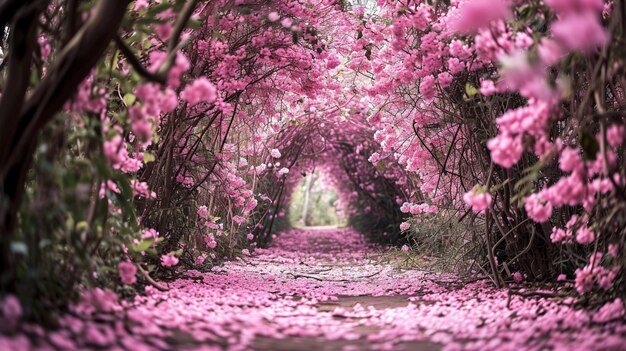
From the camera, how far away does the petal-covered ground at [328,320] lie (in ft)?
6.28

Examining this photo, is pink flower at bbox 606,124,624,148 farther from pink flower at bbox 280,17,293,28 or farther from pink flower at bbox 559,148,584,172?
pink flower at bbox 280,17,293,28

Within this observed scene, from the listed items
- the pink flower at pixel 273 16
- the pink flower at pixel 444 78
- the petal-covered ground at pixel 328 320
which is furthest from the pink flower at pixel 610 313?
the pink flower at pixel 273 16

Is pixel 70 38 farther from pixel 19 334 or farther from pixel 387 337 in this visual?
pixel 387 337

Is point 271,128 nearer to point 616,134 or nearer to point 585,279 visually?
point 585,279

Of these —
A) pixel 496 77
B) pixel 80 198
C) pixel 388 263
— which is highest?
pixel 496 77

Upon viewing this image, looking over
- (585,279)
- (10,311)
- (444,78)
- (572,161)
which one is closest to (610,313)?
(585,279)

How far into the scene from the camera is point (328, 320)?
9.43ft

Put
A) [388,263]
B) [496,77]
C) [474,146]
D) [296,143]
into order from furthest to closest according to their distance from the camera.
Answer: [296,143] → [388,263] → [474,146] → [496,77]

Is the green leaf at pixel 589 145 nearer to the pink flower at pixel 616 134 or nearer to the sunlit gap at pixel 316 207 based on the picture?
the pink flower at pixel 616 134

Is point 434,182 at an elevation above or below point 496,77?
below

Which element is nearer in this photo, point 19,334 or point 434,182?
point 19,334

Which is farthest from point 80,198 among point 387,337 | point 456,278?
point 456,278

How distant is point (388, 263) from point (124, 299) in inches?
168

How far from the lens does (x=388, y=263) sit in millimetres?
6559
